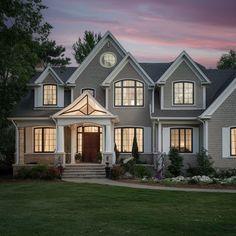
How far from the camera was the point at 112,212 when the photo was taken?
49.0 ft

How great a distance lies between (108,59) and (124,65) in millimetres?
1667

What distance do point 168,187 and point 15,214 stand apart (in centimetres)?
1002

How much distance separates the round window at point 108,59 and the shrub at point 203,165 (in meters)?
8.87

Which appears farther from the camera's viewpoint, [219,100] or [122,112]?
[122,112]

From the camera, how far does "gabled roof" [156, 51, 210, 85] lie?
30.8 meters

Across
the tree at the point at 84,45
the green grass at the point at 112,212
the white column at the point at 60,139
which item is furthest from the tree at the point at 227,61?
the green grass at the point at 112,212

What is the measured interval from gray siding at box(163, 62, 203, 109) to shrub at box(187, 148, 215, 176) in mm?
3946

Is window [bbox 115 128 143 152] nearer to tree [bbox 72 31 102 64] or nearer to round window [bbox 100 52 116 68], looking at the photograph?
round window [bbox 100 52 116 68]

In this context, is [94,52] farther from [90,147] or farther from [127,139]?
[90,147]

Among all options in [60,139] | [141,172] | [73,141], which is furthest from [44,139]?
[141,172]

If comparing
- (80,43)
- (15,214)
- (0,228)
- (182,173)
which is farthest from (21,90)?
(80,43)

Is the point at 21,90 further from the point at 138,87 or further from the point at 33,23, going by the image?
the point at 138,87

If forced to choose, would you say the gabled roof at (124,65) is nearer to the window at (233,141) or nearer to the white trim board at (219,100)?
the white trim board at (219,100)

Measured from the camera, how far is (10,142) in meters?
35.3
